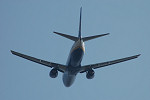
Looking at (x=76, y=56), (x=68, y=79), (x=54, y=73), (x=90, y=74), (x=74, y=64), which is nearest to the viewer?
(x=76, y=56)

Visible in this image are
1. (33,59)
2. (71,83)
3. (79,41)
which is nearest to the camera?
(79,41)

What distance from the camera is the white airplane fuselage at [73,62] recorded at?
113 ft

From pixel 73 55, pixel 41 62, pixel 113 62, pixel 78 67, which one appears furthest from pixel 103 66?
pixel 41 62

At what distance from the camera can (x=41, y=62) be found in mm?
38156

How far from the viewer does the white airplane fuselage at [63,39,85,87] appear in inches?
1357

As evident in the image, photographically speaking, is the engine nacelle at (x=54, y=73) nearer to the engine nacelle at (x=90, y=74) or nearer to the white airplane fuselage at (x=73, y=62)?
the white airplane fuselage at (x=73, y=62)

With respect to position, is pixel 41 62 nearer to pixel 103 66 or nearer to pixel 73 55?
pixel 73 55

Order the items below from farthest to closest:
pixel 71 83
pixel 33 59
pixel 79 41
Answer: pixel 71 83
pixel 33 59
pixel 79 41

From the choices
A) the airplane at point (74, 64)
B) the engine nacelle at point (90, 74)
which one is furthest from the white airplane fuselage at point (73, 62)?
the engine nacelle at point (90, 74)

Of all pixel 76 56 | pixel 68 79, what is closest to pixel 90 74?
pixel 68 79

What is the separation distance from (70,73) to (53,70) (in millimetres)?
2561

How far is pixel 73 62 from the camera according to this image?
119ft

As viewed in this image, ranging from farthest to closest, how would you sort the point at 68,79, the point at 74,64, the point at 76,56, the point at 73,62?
the point at 68,79 → the point at 74,64 → the point at 73,62 → the point at 76,56

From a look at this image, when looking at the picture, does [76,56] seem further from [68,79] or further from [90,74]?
[68,79]
